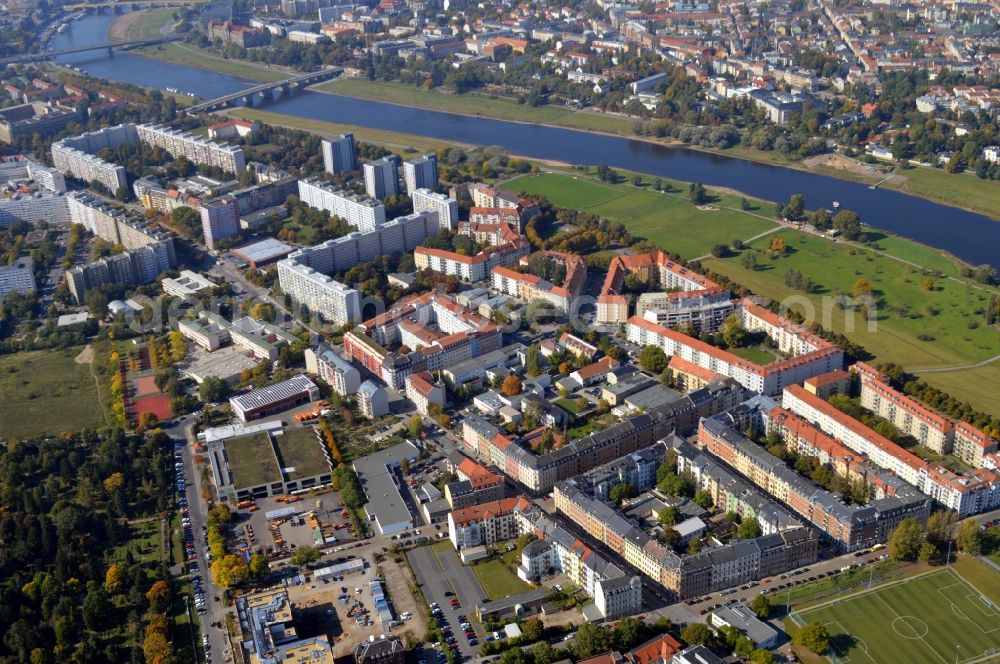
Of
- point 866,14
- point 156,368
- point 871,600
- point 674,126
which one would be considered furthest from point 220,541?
point 866,14

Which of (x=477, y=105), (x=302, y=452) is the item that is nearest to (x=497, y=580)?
(x=302, y=452)

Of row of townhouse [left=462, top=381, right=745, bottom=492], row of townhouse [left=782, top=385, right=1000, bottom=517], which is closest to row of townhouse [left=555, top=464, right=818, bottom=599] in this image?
row of townhouse [left=462, top=381, right=745, bottom=492]

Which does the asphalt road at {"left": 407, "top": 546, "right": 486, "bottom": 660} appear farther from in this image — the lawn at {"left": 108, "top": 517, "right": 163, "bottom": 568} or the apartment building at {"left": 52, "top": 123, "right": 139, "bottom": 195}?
the apartment building at {"left": 52, "top": 123, "right": 139, "bottom": 195}

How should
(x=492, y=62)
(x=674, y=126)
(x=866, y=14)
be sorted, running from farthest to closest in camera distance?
(x=866, y=14)
(x=492, y=62)
(x=674, y=126)

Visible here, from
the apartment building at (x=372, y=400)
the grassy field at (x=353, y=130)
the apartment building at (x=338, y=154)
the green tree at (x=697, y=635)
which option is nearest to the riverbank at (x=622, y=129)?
the grassy field at (x=353, y=130)

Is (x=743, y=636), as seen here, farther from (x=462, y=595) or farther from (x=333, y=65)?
(x=333, y=65)
